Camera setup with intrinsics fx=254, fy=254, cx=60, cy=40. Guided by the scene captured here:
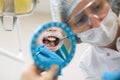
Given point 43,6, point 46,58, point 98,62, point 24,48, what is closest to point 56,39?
point 46,58

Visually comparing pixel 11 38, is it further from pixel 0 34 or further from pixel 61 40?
pixel 61 40

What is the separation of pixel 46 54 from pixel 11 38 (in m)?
1.63

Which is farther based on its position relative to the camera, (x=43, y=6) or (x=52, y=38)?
(x=43, y=6)

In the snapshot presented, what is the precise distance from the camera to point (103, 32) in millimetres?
1172

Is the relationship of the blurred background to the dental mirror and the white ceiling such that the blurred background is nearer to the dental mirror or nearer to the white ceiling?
the white ceiling

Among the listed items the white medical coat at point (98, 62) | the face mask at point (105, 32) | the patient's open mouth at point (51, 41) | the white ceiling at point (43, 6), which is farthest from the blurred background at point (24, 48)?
the patient's open mouth at point (51, 41)

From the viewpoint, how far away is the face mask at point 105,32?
1166mm

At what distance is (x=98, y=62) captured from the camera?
1354 mm

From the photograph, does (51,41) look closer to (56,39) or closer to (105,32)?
(56,39)

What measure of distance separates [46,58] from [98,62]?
57 cm

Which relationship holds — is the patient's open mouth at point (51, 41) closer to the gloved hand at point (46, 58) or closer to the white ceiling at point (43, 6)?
the gloved hand at point (46, 58)

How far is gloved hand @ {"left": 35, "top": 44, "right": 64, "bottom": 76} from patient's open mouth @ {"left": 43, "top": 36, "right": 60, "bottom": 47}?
5cm

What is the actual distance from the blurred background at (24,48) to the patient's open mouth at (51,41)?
1.13 m

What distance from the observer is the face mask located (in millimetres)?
1166
